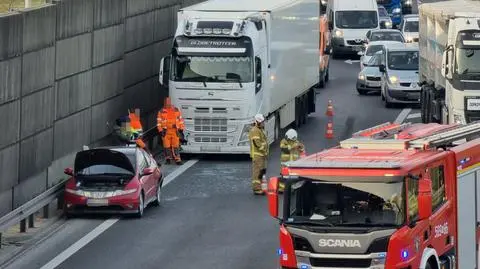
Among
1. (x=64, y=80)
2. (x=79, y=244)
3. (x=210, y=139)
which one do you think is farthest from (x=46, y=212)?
(x=210, y=139)

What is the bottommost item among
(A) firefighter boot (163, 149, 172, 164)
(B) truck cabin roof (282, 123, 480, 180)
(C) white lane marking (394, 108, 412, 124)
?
(C) white lane marking (394, 108, 412, 124)

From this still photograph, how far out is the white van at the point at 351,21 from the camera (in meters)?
67.1

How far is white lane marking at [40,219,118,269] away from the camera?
25016 millimetres

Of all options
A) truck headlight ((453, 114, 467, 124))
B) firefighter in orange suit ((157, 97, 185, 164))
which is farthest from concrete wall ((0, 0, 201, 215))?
truck headlight ((453, 114, 467, 124))

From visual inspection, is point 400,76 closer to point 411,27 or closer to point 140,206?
point 411,27

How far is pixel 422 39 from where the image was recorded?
45.0 meters

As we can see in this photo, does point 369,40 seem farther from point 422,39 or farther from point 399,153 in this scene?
point 399,153

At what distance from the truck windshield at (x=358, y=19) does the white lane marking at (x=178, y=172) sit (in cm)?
3070

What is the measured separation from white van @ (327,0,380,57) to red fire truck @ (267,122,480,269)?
154ft

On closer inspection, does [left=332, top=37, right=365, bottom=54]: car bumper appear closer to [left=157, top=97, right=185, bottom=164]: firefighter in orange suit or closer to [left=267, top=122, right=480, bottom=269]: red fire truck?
[left=157, top=97, right=185, bottom=164]: firefighter in orange suit

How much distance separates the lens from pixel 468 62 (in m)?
36.4

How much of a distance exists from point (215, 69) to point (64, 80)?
630 cm

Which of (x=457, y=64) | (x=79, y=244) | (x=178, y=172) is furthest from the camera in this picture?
(x=457, y=64)

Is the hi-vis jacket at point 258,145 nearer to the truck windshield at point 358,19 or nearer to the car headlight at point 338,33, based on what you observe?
the car headlight at point 338,33
